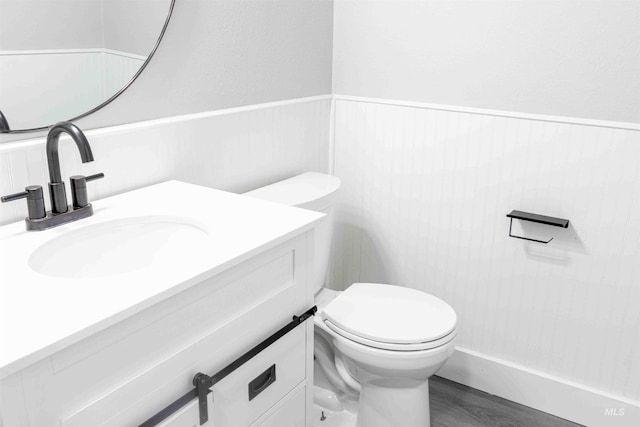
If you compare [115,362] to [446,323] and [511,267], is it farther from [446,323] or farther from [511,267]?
[511,267]

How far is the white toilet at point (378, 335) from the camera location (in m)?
1.75

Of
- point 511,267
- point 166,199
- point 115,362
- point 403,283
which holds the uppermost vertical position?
point 166,199

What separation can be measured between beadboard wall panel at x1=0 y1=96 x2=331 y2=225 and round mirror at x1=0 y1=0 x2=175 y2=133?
0.07 m

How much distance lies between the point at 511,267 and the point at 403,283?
468 mm

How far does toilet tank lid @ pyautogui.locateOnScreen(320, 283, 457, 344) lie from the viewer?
1.77 m

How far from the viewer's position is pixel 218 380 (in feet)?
3.97

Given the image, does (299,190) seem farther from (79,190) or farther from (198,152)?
(79,190)

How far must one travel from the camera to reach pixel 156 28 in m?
1.62

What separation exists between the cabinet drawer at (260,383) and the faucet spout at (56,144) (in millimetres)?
556

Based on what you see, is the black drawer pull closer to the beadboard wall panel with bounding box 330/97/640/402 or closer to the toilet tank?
the toilet tank

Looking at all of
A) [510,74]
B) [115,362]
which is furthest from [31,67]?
[510,74]

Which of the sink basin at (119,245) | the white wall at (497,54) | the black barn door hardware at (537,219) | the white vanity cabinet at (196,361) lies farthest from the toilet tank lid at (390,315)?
the white wall at (497,54)

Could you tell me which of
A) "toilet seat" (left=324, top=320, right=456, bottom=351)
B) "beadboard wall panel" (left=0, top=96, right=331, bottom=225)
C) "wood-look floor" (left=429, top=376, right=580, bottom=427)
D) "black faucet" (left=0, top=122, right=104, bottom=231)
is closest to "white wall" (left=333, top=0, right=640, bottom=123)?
"beadboard wall panel" (left=0, top=96, right=331, bottom=225)

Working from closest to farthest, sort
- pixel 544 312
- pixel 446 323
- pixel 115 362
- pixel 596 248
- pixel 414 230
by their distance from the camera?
pixel 115 362
pixel 446 323
pixel 596 248
pixel 544 312
pixel 414 230
